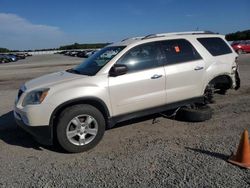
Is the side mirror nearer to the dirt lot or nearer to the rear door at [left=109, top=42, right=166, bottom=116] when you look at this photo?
the rear door at [left=109, top=42, right=166, bottom=116]

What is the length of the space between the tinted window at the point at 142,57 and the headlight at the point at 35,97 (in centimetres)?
142

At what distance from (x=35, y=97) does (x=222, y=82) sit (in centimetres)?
417

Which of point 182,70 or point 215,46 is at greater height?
point 215,46

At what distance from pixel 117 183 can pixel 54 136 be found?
5.21 feet

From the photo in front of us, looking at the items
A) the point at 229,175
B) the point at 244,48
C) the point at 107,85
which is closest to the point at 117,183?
the point at 229,175

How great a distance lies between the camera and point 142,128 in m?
5.86

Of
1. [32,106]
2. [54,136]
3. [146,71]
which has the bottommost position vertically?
[54,136]

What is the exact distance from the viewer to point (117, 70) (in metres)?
5.02

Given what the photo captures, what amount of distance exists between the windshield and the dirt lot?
1.27 m

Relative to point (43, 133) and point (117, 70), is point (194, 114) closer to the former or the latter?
point (117, 70)

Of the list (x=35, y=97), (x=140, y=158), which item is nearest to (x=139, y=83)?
(x=140, y=158)

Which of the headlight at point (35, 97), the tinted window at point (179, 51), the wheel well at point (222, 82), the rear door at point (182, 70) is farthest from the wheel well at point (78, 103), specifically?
the wheel well at point (222, 82)

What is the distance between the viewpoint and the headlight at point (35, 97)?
15.3ft

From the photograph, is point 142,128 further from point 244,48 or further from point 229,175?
point 244,48
